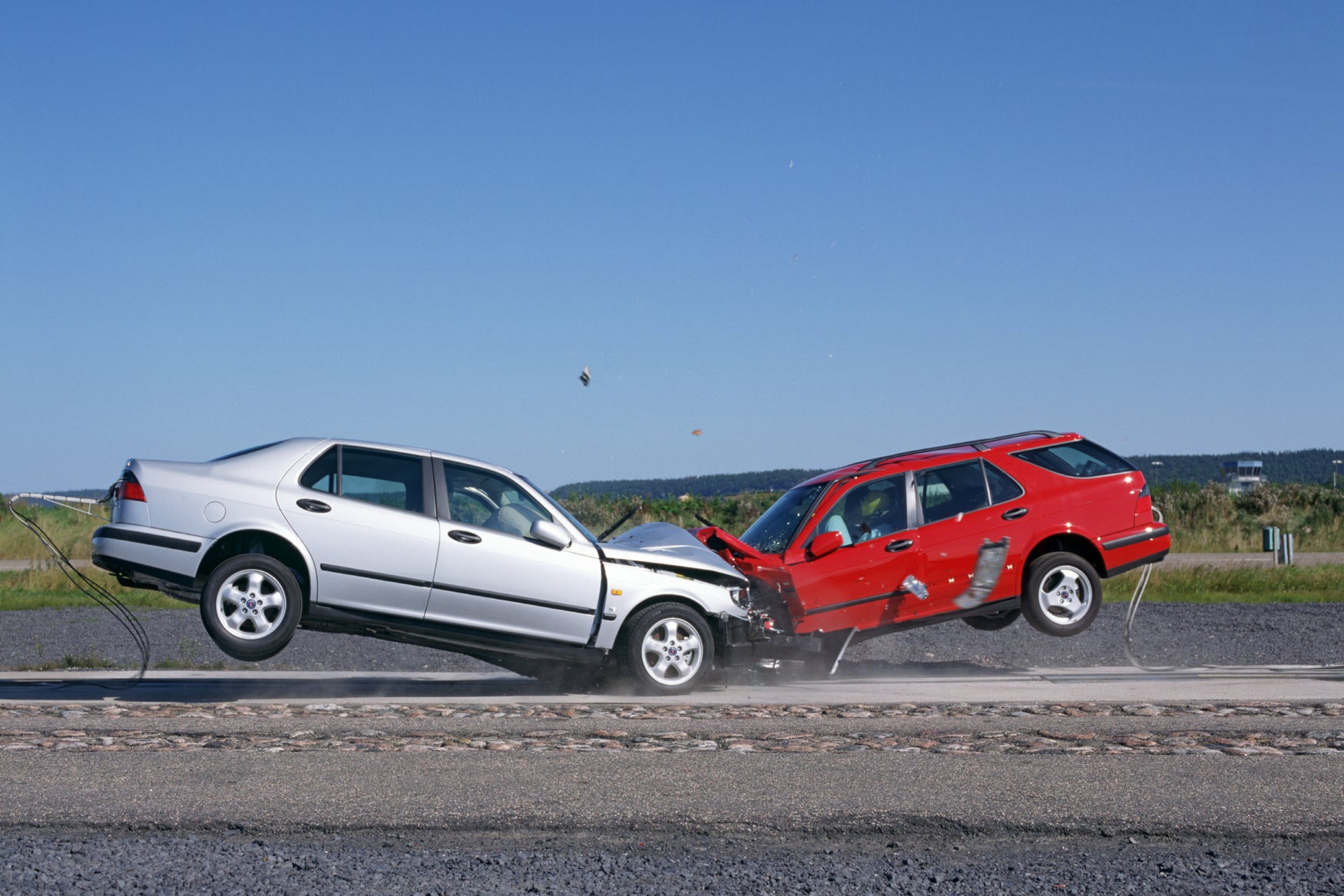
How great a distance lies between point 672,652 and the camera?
9750 mm

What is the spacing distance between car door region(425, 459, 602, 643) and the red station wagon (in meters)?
1.66

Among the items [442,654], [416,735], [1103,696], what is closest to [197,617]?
[442,654]

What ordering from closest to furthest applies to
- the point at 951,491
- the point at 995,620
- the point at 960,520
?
the point at 960,520, the point at 951,491, the point at 995,620

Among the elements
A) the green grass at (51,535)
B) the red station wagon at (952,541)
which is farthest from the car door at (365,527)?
the green grass at (51,535)

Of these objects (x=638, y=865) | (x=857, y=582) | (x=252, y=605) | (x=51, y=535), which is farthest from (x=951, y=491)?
(x=51, y=535)

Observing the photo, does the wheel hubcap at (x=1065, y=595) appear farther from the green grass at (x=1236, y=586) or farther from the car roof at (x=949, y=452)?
the green grass at (x=1236, y=586)

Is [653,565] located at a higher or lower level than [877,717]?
higher

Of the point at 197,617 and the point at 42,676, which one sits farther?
the point at 197,617

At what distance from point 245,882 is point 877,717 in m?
4.86

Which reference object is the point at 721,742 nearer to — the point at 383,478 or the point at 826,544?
the point at 383,478

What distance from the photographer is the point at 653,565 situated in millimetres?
9836

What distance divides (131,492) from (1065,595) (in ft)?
23.9

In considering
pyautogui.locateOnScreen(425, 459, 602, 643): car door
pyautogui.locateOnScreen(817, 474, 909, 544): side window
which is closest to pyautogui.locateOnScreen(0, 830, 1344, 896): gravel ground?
pyautogui.locateOnScreen(425, 459, 602, 643): car door

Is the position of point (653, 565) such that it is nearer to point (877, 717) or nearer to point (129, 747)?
point (877, 717)
